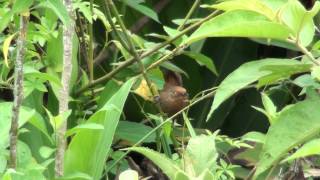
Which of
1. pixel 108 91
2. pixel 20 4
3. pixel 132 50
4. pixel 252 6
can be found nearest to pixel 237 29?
pixel 252 6

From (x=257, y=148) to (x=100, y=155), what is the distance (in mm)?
417

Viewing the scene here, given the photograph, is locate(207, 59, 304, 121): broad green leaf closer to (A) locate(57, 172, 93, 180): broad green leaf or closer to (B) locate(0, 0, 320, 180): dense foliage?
(B) locate(0, 0, 320, 180): dense foliage

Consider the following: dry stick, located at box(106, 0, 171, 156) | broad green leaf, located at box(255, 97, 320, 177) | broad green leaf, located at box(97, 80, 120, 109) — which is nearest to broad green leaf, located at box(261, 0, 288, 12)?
broad green leaf, located at box(255, 97, 320, 177)

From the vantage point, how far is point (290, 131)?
809 mm

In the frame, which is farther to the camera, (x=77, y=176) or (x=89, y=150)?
(x=89, y=150)

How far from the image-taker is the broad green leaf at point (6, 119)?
0.89m

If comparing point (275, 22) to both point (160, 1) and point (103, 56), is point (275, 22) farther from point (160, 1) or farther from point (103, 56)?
point (160, 1)

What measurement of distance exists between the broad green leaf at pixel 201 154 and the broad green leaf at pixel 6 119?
228 millimetres

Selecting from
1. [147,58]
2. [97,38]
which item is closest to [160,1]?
[97,38]

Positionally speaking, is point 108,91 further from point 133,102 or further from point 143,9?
point 133,102

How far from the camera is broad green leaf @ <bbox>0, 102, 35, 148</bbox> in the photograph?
2.92 feet

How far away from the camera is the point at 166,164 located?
2.86 ft

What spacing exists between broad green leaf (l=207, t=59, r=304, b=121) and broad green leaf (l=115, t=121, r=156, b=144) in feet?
2.00

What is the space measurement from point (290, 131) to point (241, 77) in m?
0.10
